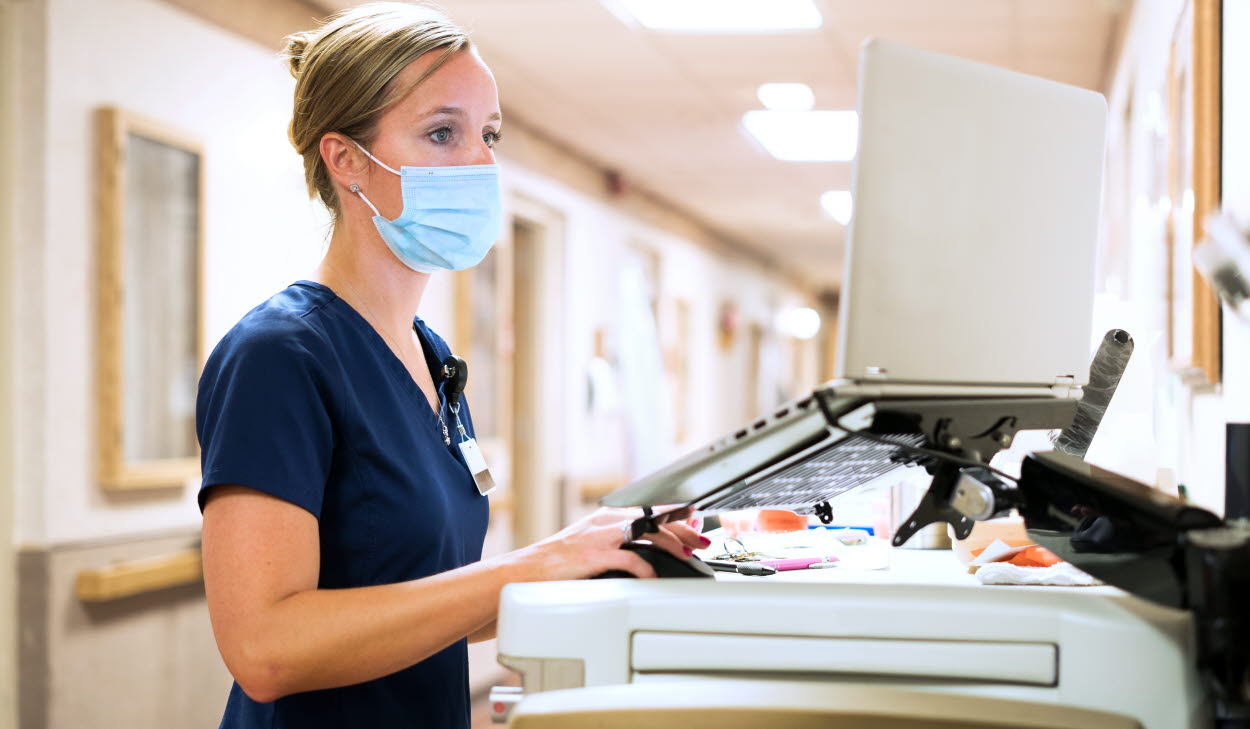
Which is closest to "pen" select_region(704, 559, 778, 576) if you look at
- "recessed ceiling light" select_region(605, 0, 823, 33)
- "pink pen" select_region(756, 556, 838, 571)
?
"pink pen" select_region(756, 556, 838, 571)

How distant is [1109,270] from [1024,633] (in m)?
4.26

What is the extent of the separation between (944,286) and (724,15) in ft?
12.2

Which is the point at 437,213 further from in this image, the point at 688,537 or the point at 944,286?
the point at 944,286

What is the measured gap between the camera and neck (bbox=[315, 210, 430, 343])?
4.53 feet

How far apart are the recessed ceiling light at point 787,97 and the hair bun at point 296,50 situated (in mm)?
4164

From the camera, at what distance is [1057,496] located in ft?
3.12

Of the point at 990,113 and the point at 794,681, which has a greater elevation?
the point at 990,113

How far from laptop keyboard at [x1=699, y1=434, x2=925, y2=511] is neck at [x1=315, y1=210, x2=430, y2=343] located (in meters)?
0.52

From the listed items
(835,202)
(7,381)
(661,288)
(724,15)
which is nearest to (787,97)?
(724,15)

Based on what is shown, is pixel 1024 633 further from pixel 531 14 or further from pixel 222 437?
pixel 531 14

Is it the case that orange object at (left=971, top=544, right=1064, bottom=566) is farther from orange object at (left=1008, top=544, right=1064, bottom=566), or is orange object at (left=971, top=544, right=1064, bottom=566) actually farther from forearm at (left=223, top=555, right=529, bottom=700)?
forearm at (left=223, top=555, right=529, bottom=700)

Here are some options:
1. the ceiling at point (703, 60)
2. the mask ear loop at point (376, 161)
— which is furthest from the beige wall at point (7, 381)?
the mask ear loop at point (376, 161)

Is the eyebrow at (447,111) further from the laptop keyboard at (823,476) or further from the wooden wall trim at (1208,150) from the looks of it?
the wooden wall trim at (1208,150)

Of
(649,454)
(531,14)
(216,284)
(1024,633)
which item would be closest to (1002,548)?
(1024,633)
